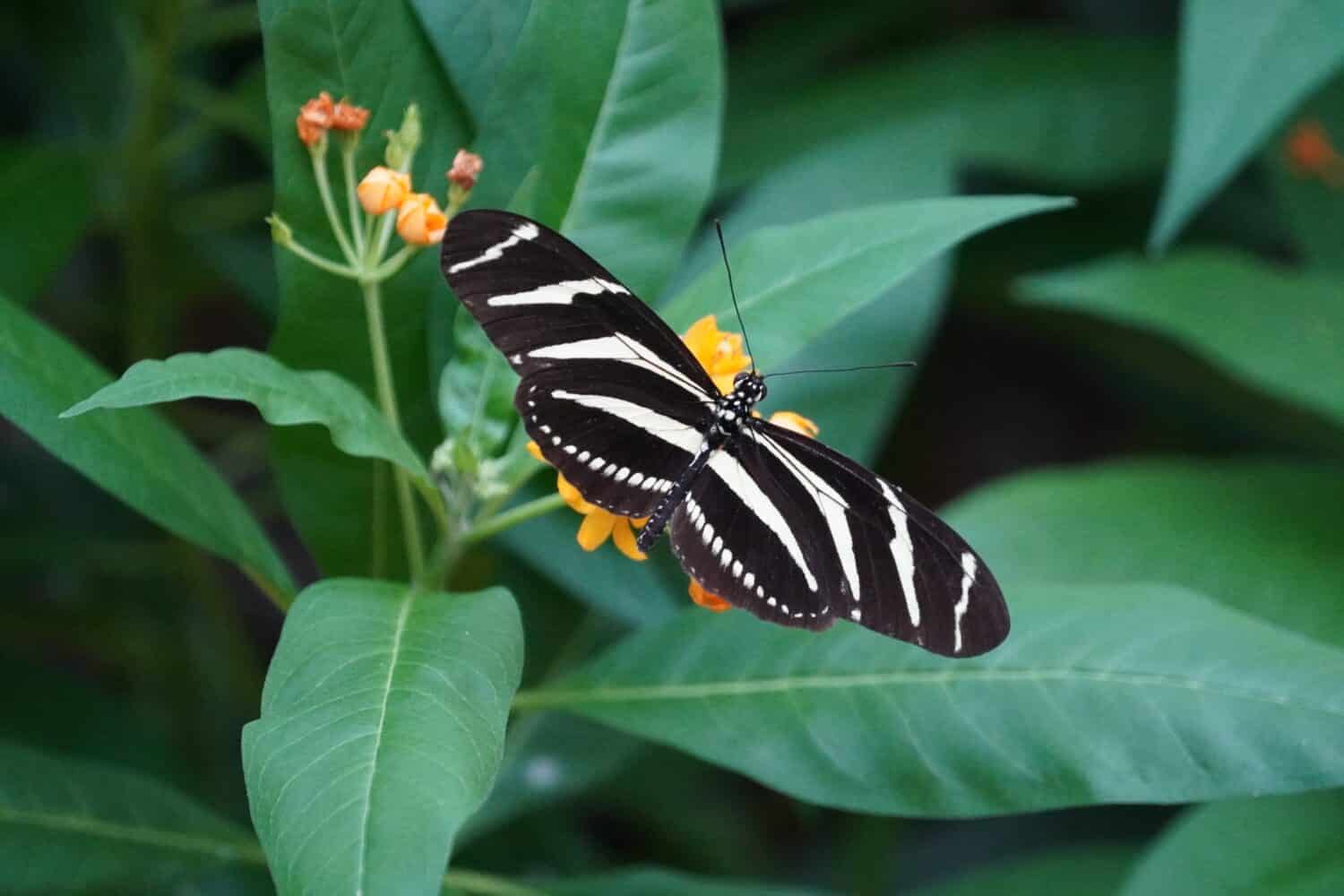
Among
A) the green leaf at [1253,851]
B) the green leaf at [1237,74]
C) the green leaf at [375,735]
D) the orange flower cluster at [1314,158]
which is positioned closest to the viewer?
the green leaf at [375,735]

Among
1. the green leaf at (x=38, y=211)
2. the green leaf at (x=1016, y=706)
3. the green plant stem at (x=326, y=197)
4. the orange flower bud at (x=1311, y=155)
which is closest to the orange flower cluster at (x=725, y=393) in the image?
the green leaf at (x=1016, y=706)

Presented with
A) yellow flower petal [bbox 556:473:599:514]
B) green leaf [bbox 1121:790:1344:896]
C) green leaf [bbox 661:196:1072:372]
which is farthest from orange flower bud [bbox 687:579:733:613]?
green leaf [bbox 1121:790:1344:896]

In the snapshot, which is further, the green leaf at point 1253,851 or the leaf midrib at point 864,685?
the green leaf at point 1253,851

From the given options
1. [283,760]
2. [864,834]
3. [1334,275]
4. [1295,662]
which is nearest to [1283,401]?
[1334,275]

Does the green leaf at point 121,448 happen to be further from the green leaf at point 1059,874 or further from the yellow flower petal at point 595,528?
the green leaf at point 1059,874

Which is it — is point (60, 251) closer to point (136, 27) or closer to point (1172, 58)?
point (136, 27)

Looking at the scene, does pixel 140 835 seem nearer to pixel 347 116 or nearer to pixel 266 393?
pixel 266 393


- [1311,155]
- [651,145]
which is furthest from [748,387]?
[1311,155]
